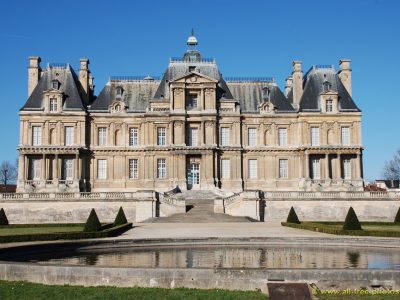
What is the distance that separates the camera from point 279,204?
39.9 m

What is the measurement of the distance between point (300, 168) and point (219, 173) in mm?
7586

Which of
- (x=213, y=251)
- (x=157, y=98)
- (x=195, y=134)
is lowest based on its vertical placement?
(x=213, y=251)

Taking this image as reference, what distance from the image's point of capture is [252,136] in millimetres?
49812

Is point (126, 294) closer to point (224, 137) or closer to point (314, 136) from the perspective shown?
point (224, 137)

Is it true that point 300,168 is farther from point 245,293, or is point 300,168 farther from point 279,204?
point 245,293

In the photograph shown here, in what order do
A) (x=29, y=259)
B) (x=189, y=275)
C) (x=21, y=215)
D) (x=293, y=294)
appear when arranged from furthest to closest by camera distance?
(x=21, y=215), (x=29, y=259), (x=189, y=275), (x=293, y=294)

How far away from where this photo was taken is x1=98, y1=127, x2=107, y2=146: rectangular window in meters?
Answer: 49.4

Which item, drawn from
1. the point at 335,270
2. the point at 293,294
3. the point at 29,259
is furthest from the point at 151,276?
the point at 29,259

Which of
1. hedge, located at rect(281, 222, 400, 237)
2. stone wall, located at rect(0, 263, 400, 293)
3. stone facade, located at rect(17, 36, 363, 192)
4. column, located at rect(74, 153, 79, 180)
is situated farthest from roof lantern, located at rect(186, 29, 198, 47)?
stone wall, located at rect(0, 263, 400, 293)

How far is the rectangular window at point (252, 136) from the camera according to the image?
49719 millimetres

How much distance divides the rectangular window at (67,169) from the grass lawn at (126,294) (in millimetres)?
36969

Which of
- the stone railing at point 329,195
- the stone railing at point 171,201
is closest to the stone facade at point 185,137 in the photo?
the stone railing at point 329,195

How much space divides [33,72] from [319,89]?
2719 centimetres

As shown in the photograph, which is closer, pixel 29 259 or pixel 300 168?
pixel 29 259
